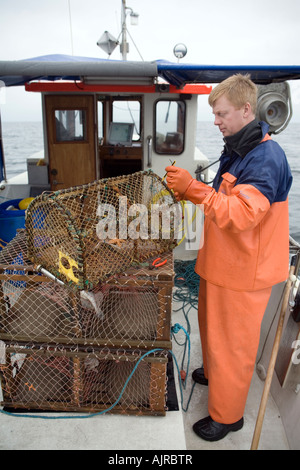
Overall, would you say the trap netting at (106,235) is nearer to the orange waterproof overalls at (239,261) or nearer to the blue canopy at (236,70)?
the orange waterproof overalls at (239,261)

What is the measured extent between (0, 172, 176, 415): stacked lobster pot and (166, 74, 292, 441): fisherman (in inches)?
12.7

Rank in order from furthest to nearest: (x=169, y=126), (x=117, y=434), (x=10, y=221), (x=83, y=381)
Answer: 1. (x=169, y=126)
2. (x=10, y=221)
3. (x=83, y=381)
4. (x=117, y=434)

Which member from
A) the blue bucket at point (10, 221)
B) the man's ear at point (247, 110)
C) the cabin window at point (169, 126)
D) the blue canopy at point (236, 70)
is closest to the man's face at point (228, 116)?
the man's ear at point (247, 110)

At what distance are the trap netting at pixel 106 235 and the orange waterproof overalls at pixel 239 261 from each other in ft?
1.25

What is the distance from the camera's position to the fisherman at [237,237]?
182 cm

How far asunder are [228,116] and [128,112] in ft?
19.9

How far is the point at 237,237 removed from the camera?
6.69ft

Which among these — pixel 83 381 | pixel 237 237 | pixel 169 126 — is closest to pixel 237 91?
pixel 237 237

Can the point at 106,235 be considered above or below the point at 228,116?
below

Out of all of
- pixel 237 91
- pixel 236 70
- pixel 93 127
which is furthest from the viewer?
pixel 93 127

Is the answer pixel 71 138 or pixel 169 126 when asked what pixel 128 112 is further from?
pixel 169 126

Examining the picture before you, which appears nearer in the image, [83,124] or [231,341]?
[231,341]
